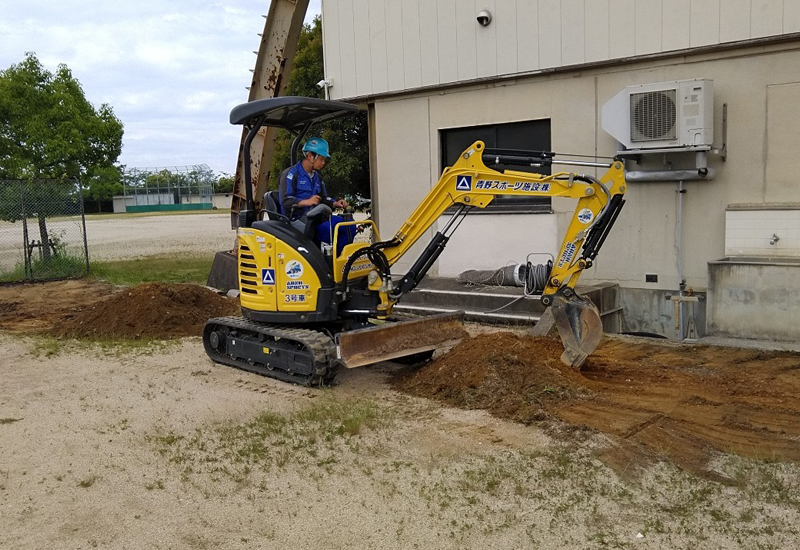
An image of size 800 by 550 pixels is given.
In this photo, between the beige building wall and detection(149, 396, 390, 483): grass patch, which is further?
the beige building wall

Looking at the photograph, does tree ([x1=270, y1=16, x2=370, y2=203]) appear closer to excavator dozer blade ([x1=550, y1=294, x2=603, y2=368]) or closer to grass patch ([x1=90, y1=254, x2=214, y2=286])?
grass patch ([x1=90, y1=254, x2=214, y2=286])

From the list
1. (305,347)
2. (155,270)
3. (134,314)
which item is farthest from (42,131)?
(305,347)

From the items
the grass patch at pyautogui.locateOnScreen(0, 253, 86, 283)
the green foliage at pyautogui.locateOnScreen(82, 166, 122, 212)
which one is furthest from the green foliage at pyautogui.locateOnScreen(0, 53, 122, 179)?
the green foliage at pyautogui.locateOnScreen(82, 166, 122, 212)

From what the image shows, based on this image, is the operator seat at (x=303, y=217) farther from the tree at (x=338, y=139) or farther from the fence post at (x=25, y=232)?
the fence post at (x=25, y=232)

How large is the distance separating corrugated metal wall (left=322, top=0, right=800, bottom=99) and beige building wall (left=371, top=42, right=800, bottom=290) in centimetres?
26

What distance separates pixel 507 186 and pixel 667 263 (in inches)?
151

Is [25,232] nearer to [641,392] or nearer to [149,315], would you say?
[149,315]

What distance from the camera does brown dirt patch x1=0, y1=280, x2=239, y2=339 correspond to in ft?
35.8

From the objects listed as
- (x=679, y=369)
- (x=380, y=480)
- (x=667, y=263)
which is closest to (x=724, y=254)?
(x=667, y=263)

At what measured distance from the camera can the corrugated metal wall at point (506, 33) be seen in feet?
31.8

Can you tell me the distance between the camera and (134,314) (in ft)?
36.6

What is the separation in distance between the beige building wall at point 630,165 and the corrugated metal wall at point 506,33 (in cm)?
26

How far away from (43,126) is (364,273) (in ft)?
38.8

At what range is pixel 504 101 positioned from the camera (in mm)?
11938
